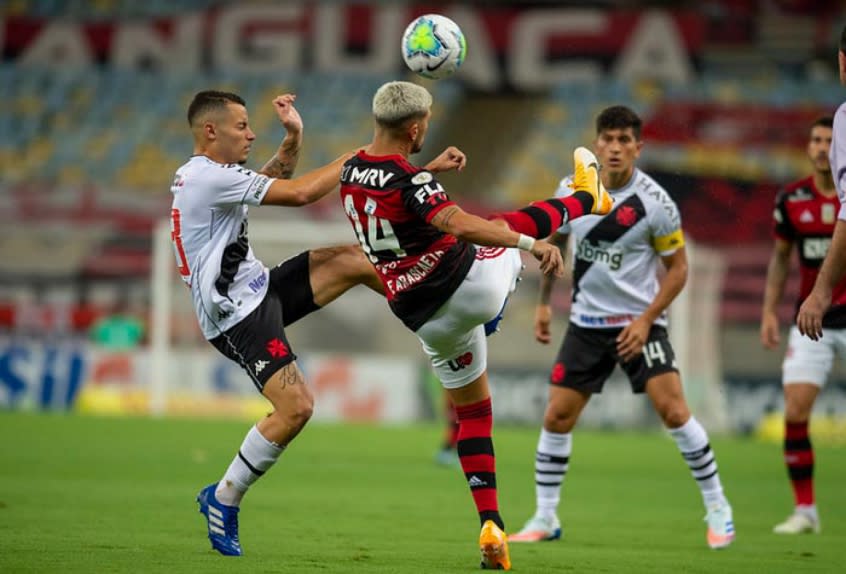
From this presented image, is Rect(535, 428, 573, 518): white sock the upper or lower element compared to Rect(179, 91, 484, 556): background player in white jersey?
lower

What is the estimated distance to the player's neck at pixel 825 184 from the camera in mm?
9305

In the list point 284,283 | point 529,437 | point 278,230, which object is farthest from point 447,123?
point 284,283

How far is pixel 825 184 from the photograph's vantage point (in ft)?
30.6

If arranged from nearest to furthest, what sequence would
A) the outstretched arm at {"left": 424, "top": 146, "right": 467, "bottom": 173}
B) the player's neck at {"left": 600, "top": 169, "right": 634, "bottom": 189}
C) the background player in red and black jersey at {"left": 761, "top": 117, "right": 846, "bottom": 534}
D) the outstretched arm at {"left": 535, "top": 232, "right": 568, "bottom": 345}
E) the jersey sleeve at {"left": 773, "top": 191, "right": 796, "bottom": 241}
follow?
the outstretched arm at {"left": 424, "top": 146, "right": 467, "bottom": 173} → the player's neck at {"left": 600, "top": 169, "right": 634, "bottom": 189} → the outstretched arm at {"left": 535, "top": 232, "right": 568, "bottom": 345} → the background player in red and black jersey at {"left": 761, "top": 117, "right": 846, "bottom": 534} → the jersey sleeve at {"left": 773, "top": 191, "right": 796, "bottom": 241}

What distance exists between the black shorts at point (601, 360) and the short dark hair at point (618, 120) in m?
1.20

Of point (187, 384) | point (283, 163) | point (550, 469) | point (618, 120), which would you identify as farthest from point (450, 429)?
point (187, 384)

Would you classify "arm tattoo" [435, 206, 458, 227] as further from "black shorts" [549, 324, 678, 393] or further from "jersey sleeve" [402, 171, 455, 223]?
"black shorts" [549, 324, 678, 393]

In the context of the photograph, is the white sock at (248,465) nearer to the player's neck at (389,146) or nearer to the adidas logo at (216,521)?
the adidas logo at (216,521)

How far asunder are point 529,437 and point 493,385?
2.15 m

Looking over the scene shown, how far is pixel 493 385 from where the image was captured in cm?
1972

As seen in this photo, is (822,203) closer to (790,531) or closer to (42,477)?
(790,531)

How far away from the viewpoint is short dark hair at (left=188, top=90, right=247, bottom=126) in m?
7.39

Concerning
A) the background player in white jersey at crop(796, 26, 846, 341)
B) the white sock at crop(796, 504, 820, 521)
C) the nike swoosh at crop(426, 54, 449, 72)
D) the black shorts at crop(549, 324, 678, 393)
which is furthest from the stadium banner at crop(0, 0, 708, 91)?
the background player in white jersey at crop(796, 26, 846, 341)

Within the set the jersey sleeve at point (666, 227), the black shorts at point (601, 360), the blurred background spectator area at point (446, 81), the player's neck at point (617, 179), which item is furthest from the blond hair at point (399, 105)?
the blurred background spectator area at point (446, 81)
